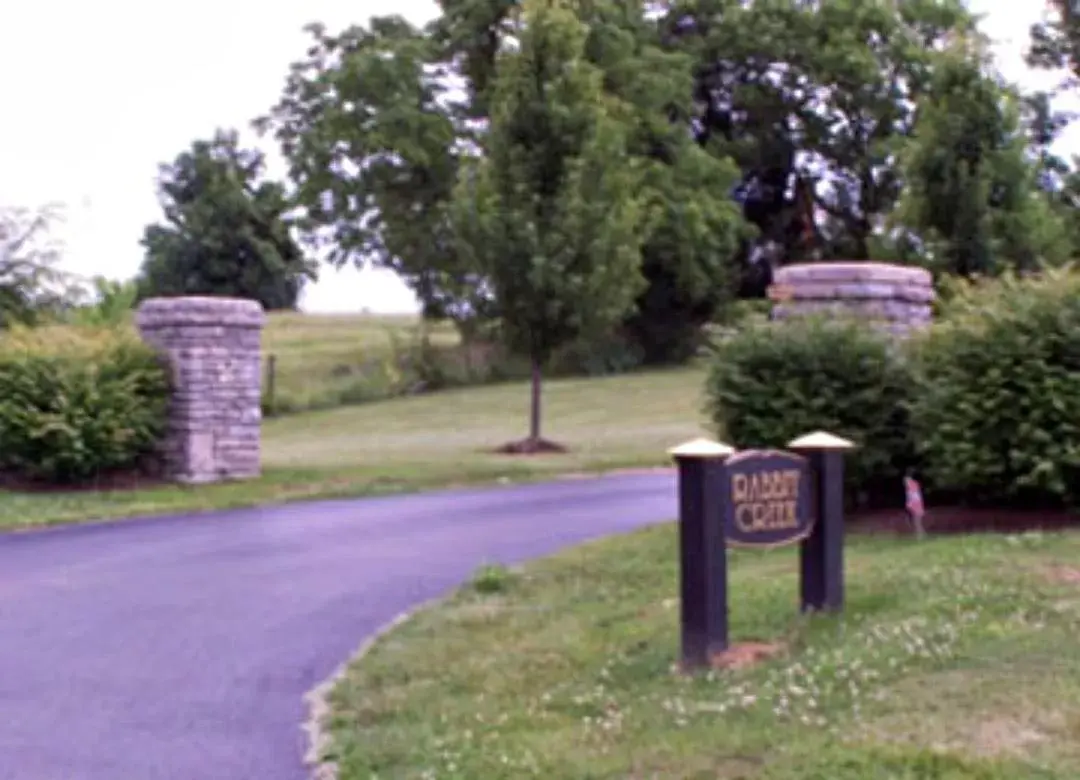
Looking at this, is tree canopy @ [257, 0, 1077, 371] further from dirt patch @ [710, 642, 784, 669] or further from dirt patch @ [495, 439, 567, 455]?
dirt patch @ [710, 642, 784, 669]

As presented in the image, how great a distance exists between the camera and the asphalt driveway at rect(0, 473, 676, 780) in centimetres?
743

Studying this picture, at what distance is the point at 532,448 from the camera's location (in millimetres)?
23594

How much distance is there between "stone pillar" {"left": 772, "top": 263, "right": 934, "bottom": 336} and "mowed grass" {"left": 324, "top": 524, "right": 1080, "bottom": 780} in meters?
3.49

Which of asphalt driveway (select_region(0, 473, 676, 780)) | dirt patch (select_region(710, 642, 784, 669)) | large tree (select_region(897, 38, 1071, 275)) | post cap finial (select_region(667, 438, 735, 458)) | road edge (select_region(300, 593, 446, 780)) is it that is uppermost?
large tree (select_region(897, 38, 1071, 275))

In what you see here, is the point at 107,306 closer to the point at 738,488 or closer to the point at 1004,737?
the point at 738,488

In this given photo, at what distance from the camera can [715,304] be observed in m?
44.2

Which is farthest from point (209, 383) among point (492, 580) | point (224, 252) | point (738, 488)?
point (224, 252)

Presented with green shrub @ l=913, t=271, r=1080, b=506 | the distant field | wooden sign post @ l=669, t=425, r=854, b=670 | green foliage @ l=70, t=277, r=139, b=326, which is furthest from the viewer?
the distant field

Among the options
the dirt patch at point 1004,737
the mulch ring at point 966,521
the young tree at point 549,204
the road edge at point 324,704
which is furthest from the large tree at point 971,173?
the dirt patch at point 1004,737

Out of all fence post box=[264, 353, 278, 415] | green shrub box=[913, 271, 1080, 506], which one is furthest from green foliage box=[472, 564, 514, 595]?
fence post box=[264, 353, 278, 415]

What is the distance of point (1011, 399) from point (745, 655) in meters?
4.69

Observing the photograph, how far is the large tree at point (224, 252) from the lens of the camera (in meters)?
67.1

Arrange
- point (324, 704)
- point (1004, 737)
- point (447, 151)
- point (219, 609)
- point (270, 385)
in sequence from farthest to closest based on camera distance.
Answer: point (447, 151) < point (270, 385) < point (219, 609) < point (324, 704) < point (1004, 737)

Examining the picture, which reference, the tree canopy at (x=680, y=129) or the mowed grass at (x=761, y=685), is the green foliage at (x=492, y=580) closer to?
the mowed grass at (x=761, y=685)
